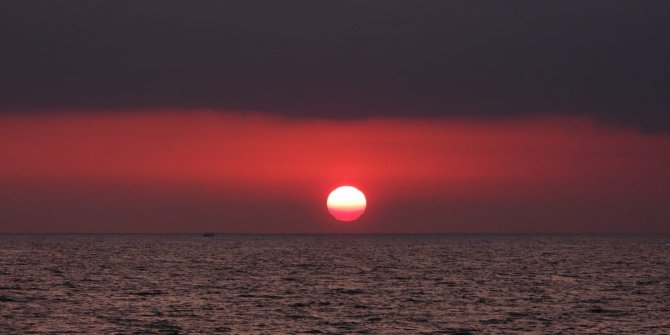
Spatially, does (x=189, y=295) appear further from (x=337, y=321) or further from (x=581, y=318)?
(x=581, y=318)

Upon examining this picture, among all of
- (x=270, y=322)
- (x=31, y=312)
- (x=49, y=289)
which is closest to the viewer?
(x=270, y=322)

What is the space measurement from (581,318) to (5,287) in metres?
65.5

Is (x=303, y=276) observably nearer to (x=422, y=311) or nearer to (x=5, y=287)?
(x=5, y=287)

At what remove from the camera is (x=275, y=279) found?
12506 cm

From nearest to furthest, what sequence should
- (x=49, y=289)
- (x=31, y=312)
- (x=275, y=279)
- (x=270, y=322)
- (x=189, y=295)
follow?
(x=270, y=322), (x=31, y=312), (x=189, y=295), (x=49, y=289), (x=275, y=279)

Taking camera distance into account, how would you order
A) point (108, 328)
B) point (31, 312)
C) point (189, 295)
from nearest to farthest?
1. point (108, 328)
2. point (31, 312)
3. point (189, 295)

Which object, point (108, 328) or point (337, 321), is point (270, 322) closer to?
point (337, 321)

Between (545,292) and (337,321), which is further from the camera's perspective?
(545,292)

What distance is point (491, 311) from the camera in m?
82.9

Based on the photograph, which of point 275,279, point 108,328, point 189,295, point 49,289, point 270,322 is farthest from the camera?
point 275,279

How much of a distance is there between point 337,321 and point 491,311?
1649 centimetres

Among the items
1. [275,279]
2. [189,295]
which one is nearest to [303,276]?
[275,279]

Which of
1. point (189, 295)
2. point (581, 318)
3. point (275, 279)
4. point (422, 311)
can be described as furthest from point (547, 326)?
point (275, 279)

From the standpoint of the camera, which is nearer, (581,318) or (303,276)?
(581,318)
